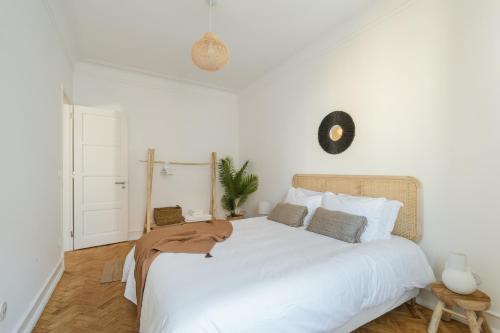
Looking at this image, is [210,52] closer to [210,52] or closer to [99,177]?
[210,52]

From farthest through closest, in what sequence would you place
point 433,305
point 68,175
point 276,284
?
point 68,175 < point 433,305 < point 276,284

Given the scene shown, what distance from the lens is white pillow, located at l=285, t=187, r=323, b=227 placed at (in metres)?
2.64

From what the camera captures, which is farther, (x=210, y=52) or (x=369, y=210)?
(x=369, y=210)

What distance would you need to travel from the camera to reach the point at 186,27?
2.71 metres

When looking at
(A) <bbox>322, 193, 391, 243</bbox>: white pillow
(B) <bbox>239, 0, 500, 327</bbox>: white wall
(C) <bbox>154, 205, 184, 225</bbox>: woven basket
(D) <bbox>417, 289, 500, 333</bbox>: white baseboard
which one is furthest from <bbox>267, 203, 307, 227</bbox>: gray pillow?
(C) <bbox>154, 205, 184, 225</bbox>: woven basket

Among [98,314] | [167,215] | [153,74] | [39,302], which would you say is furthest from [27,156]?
[153,74]

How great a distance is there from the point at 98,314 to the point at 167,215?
201cm

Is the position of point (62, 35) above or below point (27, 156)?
above

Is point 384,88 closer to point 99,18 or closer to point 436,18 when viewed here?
point 436,18

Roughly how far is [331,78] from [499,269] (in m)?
2.38

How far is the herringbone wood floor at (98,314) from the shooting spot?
5.62 feet

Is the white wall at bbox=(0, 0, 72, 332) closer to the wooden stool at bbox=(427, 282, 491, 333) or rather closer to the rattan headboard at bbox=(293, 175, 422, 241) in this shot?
the wooden stool at bbox=(427, 282, 491, 333)

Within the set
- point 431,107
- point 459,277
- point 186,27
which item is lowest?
point 459,277

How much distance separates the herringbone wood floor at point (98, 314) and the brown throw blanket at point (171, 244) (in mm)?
440
